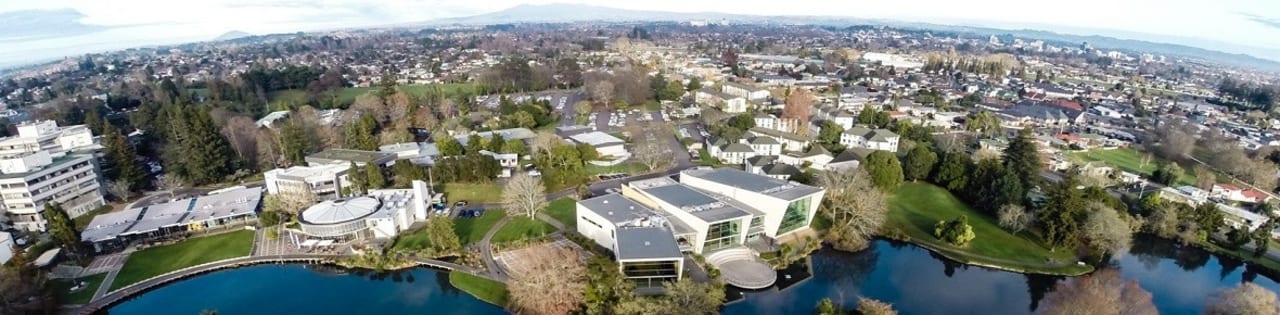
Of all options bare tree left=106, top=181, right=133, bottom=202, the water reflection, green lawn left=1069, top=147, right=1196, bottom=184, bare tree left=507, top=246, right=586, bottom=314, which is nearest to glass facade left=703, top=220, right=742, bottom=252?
the water reflection

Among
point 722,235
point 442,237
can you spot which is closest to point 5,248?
point 442,237

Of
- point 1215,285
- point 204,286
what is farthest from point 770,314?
point 204,286

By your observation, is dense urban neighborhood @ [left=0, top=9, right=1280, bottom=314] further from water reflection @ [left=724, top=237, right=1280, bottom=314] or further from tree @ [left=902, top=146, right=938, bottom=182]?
water reflection @ [left=724, top=237, right=1280, bottom=314]

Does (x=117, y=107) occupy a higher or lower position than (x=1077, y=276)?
higher

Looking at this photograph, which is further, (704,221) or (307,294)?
(704,221)

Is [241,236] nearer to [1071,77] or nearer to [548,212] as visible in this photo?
[548,212]

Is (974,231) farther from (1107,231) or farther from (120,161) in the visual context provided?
(120,161)
